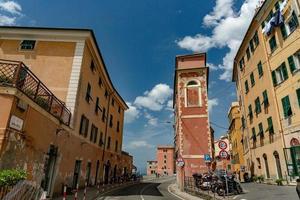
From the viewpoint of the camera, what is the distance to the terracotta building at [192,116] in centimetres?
2473

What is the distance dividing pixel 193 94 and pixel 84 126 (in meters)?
14.5

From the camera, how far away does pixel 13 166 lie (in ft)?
30.2

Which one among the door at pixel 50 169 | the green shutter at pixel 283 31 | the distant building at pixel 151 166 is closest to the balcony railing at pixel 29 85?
the door at pixel 50 169

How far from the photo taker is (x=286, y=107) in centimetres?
1792

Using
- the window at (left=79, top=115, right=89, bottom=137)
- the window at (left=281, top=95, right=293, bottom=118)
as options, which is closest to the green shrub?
the window at (left=79, top=115, right=89, bottom=137)

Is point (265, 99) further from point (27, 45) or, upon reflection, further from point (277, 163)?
point (27, 45)

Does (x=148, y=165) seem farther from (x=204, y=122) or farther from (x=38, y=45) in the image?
(x=38, y=45)

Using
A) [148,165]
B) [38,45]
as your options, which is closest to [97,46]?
[38,45]

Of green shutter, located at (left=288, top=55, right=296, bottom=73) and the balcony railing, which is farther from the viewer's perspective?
green shutter, located at (left=288, top=55, right=296, bottom=73)

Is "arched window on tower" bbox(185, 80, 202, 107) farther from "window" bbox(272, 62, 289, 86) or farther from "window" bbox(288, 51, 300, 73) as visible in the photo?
"window" bbox(288, 51, 300, 73)

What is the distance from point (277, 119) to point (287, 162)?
147 inches

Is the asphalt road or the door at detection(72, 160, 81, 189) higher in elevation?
the door at detection(72, 160, 81, 189)

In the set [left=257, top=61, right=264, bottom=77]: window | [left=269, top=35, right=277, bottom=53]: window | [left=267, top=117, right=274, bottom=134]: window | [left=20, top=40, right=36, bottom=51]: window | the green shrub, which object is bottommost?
the green shrub

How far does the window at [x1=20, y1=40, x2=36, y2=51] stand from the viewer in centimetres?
1775
